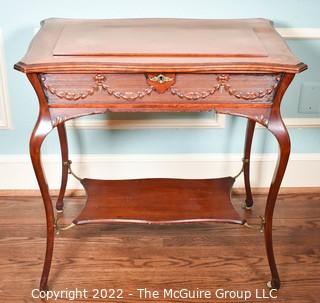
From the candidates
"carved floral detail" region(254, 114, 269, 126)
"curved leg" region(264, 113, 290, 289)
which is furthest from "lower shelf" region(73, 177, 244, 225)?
"carved floral detail" region(254, 114, 269, 126)

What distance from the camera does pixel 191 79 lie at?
1028mm

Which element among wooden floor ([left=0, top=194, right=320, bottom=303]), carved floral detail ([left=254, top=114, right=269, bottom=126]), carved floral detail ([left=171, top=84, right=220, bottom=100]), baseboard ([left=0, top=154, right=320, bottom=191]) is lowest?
wooden floor ([left=0, top=194, right=320, bottom=303])

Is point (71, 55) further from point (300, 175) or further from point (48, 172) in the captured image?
point (300, 175)

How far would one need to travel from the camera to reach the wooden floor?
1.30 m

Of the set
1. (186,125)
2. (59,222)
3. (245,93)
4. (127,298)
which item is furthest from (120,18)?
(127,298)

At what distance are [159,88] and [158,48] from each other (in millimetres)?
88

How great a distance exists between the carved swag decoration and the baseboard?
0.56 metres

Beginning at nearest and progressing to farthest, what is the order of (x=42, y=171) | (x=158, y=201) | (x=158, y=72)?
1. (x=158, y=72)
2. (x=42, y=171)
3. (x=158, y=201)

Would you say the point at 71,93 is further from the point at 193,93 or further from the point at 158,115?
the point at 158,115

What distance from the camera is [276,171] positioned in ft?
3.75

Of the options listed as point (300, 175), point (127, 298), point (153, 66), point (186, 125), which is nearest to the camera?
point (153, 66)

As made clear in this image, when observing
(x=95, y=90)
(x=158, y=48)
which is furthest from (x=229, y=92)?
(x=95, y=90)

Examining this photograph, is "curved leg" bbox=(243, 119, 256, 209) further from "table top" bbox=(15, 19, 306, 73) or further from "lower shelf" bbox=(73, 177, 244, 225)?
"table top" bbox=(15, 19, 306, 73)

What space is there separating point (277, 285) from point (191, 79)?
2.07 ft
